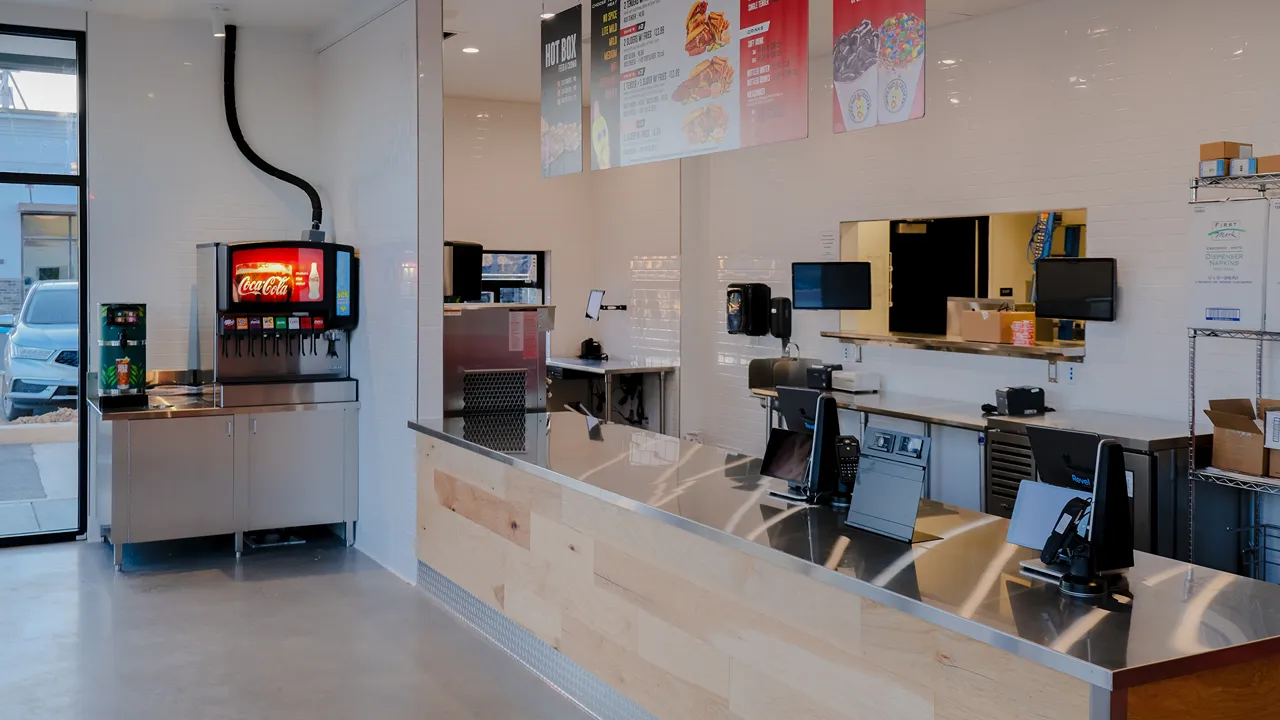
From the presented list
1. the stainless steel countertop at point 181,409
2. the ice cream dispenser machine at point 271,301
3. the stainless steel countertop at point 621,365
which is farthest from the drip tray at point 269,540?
the stainless steel countertop at point 621,365

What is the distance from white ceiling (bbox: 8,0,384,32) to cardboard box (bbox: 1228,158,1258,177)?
4.35m

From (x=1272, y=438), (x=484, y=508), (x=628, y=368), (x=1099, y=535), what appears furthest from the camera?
(x=628, y=368)

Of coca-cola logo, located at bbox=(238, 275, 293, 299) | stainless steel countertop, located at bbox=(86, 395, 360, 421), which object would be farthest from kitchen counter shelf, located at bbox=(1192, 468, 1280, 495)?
coca-cola logo, located at bbox=(238, 275, 293, 299)

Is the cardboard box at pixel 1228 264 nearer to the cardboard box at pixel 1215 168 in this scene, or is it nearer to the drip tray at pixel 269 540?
the cardboard box at pixel 1215 168

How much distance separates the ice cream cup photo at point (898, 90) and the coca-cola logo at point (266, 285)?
4.18 m

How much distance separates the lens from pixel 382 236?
6.02 meters

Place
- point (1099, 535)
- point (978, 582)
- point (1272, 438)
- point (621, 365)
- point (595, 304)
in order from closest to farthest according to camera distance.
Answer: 1. point (1099, 535)
2. point (978, 582)
3. point (1272, 438)
4. point (621, 365)
5. point (595, 304)

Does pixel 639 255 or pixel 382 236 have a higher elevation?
pixel 639 255

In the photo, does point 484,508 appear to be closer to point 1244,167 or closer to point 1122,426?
point 1122,426

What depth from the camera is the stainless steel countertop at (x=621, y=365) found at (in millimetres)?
8617

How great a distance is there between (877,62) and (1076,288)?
3.32 metres

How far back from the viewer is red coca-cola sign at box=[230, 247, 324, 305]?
20.5 ft

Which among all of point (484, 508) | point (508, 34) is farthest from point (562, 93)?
point (508, 34)

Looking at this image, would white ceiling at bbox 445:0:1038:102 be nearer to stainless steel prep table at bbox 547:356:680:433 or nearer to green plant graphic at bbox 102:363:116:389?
green plant graphic at bbox 102:363:116:389
